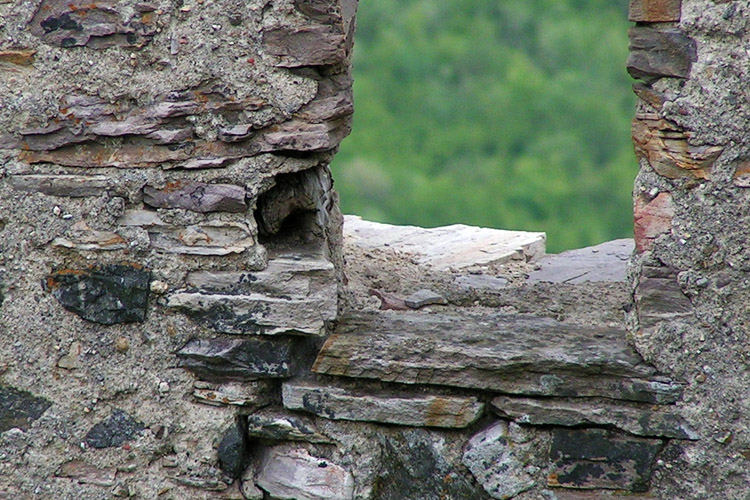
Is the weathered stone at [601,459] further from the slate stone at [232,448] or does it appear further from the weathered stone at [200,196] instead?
the weathered stone at [200,196]

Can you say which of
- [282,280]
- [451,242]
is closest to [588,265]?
[451,242]

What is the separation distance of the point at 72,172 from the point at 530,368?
49.2 inches

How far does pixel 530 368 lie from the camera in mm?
2209

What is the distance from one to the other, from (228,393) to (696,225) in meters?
1.24

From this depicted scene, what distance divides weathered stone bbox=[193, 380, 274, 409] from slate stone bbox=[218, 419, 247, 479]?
0.07 m

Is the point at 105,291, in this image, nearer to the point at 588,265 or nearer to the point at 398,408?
the point at 398,408

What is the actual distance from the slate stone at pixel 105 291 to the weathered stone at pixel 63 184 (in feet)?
0.65

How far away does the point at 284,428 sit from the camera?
2322 millimetres

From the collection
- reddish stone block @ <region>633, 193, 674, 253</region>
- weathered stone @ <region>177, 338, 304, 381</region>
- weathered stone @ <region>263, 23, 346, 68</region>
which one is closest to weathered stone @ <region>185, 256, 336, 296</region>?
weathered stone @ <region>177, 338, 304, 381</region>

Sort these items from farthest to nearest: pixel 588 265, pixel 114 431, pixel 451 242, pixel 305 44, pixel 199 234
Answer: pixel 451 242, pixel 588 265, pixel 114 431, pixel 199 234, pixel 305 44

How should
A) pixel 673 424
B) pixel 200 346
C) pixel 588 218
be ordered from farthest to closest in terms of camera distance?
pixel 588 218
pixel 200 346
pixel 673 424

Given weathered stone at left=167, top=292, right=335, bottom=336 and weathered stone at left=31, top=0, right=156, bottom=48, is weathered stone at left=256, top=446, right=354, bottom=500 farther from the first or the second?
weathered stone at left=31, top=0, right=156, bottom=48

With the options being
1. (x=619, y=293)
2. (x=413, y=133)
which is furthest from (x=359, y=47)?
(x=619, y=293)

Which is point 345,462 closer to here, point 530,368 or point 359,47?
point 530,368
